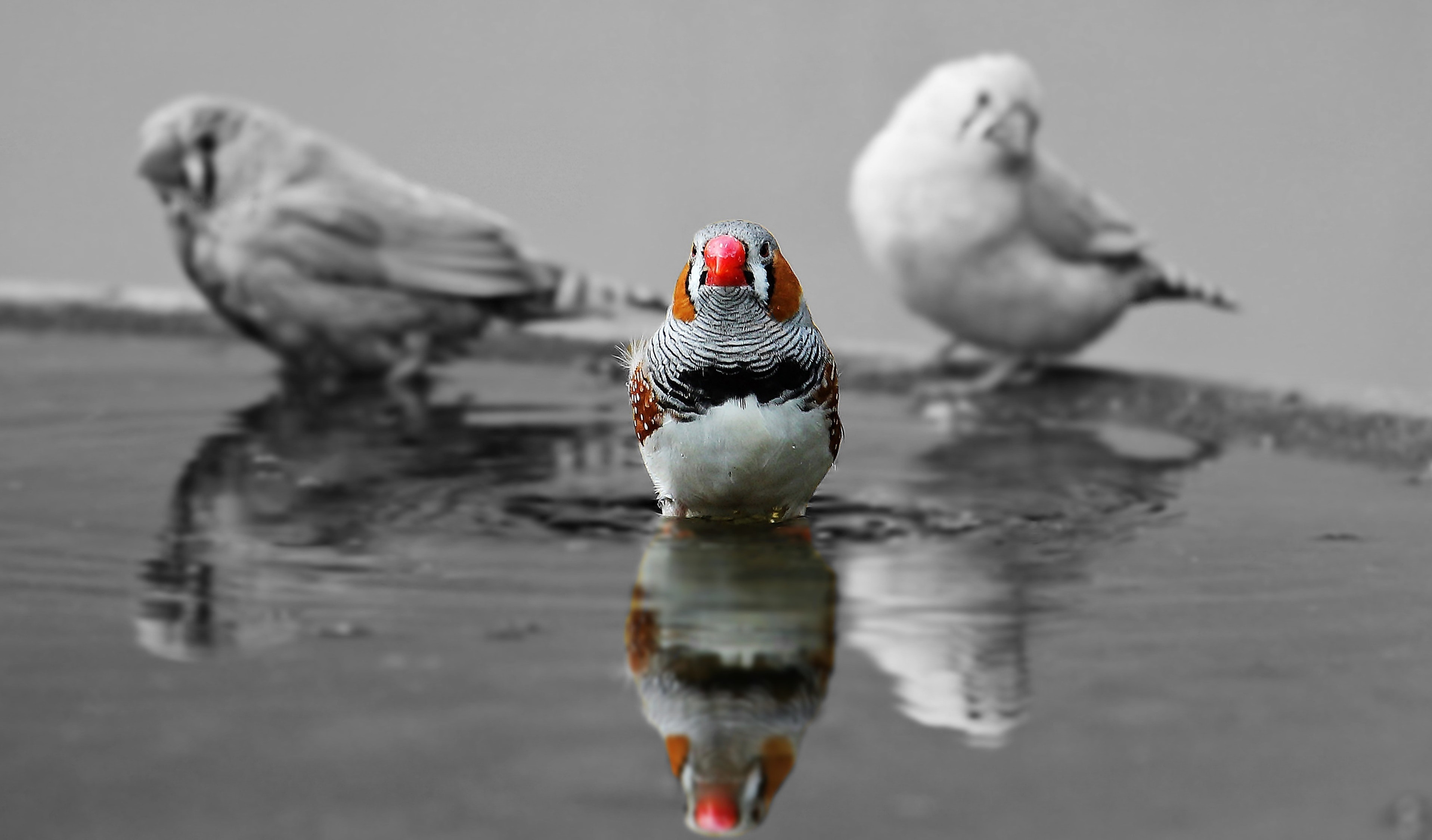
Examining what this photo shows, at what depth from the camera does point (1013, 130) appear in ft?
11.0

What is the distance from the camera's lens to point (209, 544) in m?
2.10

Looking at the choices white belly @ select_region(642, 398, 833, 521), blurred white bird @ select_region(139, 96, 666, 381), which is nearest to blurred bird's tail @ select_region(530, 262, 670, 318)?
blurred white bird @ select_region(139, 96, 666, 381)

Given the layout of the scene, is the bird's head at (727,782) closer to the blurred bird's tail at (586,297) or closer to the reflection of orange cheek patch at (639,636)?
the reflection of orange cheek patch at (639,636)

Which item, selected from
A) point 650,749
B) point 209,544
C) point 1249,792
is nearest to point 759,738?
point 650,749

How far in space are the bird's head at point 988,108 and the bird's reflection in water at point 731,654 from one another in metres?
1.44

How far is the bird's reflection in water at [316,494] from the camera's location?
1802 mm

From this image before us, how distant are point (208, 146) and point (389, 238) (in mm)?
422

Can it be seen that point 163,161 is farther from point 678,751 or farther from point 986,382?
point 678,751

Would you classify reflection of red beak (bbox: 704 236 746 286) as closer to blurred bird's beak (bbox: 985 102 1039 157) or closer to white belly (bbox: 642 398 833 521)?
white belly (bbox: 642 398 833 521)

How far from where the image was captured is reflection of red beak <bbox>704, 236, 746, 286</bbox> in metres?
1.90

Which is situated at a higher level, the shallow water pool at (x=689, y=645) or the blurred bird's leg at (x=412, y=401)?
the shallow water pool at (x=689, y=645)

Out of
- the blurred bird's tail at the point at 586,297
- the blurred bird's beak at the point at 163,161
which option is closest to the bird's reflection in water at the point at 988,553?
the blurred bird's tail at the point at 586,297

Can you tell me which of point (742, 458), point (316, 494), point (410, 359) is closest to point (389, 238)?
point (410, 359)

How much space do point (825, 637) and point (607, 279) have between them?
76.1 inches
